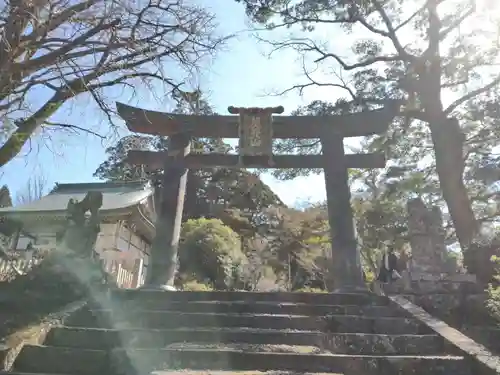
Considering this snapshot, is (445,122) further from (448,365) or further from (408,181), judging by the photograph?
(448,365)

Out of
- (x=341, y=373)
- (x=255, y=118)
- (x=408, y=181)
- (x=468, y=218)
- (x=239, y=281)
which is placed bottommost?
(x=341, y=373)

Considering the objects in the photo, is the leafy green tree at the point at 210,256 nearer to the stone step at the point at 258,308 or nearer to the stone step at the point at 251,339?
the stone step at the point at 258,308

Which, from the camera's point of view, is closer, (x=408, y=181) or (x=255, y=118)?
(x=255, y=118)

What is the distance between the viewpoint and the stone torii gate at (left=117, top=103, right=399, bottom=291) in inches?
323

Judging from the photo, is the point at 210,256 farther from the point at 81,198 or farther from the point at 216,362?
the point at 81,198

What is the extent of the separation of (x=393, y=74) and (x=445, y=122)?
2.54 metres

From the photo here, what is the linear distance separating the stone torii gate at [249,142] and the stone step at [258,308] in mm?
2352

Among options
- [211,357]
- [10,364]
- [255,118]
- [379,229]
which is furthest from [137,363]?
[379,229]

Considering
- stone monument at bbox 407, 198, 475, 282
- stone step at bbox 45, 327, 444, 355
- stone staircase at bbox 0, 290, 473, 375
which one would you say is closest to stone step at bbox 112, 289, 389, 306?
stone staircase at bbox 0, 290, 473, 375

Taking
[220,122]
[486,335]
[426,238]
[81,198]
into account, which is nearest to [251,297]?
[486,335]

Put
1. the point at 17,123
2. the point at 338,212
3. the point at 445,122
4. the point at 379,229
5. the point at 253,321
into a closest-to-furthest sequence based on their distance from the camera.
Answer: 1. the point at 253,321
2. the point at 17,123
3. the point at 338,212
4. the point at 445,122
5. the point at 379,229

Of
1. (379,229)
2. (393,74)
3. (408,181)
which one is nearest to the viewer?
(393,74)

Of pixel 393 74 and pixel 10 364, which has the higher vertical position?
pixel 393 74

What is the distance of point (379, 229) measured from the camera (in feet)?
63.3
